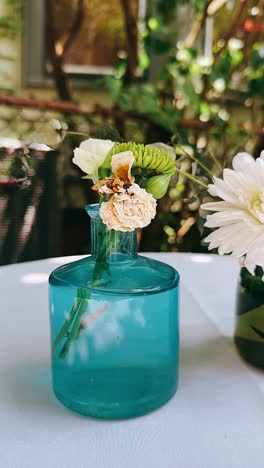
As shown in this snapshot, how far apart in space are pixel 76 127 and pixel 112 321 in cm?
207

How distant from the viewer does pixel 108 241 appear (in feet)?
1.98

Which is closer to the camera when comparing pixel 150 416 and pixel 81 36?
pixel 150 416

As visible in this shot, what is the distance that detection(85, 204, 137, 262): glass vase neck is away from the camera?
1.98 ft

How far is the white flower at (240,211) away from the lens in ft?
1.88

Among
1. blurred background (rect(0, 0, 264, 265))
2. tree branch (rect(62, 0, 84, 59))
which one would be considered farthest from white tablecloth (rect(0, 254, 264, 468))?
tree branch (rect(62, 0, 84, 59))

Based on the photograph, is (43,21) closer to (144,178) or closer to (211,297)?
(211,297)

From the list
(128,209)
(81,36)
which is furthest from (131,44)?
(128,209)

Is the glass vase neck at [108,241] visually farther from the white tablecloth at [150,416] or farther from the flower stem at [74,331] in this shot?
the white tablecloth at [150,416]

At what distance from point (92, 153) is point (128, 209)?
75 mm

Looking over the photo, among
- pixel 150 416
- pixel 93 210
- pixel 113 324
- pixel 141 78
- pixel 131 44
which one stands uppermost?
pixel 131 44

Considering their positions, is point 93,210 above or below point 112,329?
above

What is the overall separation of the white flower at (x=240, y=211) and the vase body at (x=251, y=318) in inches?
5.9

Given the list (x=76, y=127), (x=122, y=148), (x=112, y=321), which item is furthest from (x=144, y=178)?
(x=76, y=127)

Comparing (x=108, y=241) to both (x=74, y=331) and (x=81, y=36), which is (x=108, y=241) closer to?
(x=74, y=331)
